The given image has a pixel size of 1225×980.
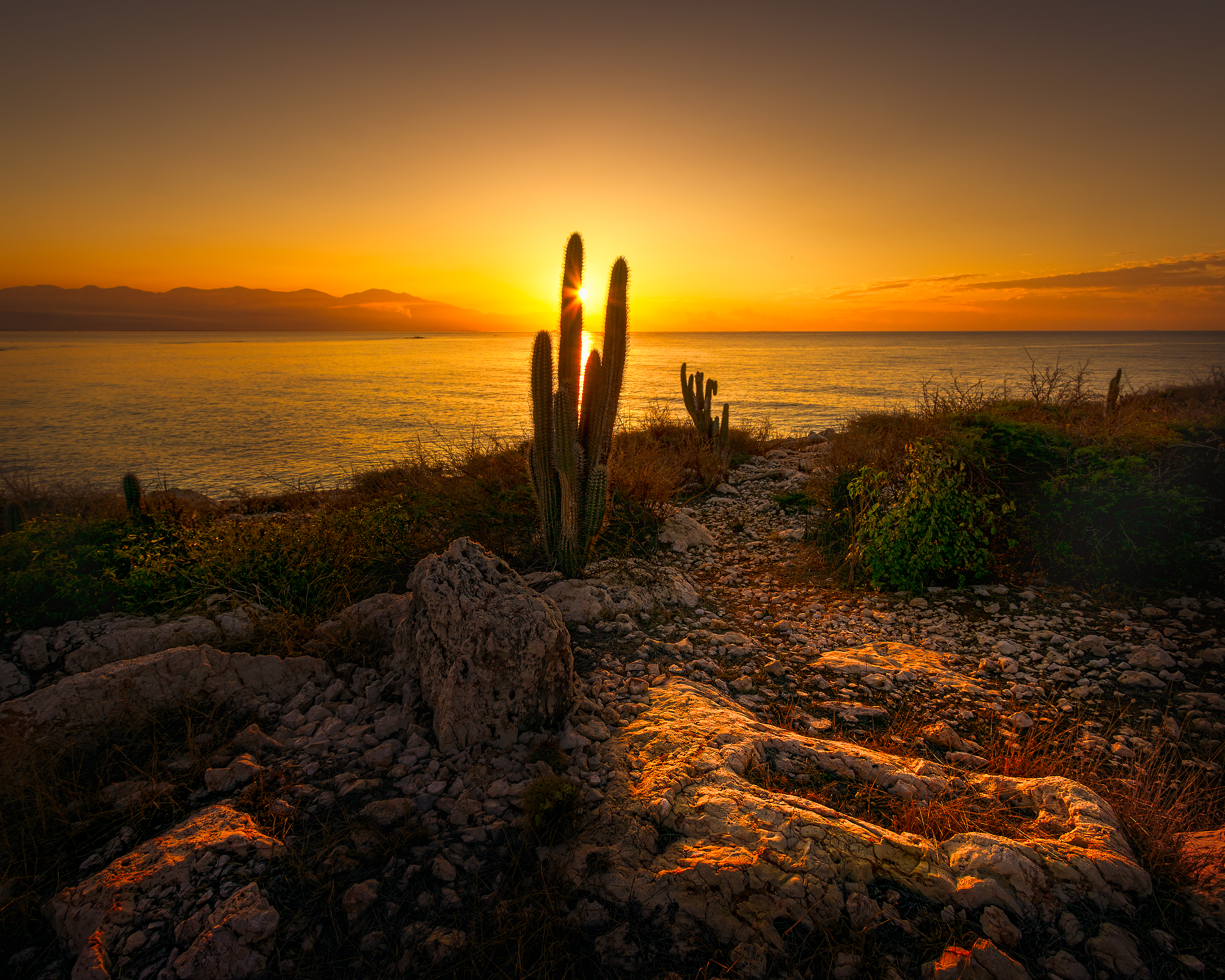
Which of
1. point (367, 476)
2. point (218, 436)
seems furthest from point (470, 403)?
point (367, 476)

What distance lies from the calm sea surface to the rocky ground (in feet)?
16.5

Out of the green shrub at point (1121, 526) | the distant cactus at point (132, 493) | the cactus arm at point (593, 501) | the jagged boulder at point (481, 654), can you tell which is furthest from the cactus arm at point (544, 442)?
the green shrub at point (1121, 526)

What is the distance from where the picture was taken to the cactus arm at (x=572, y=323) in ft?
17.2

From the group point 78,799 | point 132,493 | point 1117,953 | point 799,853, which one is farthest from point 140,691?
point 1117,953

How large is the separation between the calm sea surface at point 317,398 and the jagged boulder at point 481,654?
15.5 ft

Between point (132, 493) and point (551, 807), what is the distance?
5.88 metres

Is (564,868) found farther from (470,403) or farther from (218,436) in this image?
(470,403)

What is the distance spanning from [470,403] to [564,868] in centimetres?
2924

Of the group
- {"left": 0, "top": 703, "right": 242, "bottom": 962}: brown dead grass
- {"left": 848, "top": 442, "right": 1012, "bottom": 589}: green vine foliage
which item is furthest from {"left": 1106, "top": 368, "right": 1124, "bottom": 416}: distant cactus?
{"left": 0, "top": 703, "right": 242, "bottom": 962}: brown dead grass

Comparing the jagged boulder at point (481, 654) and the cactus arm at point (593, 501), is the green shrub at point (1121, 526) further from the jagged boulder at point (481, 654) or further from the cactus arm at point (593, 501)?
the jagged boulder at point (481, 654)

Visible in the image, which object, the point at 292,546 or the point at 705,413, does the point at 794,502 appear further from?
the point at 292,546

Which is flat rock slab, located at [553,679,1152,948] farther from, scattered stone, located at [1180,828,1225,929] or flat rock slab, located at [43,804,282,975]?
flat rock slab, located at [43,804,282,975]

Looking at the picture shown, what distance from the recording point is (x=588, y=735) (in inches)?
120

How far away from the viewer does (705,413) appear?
1157 centimetres
